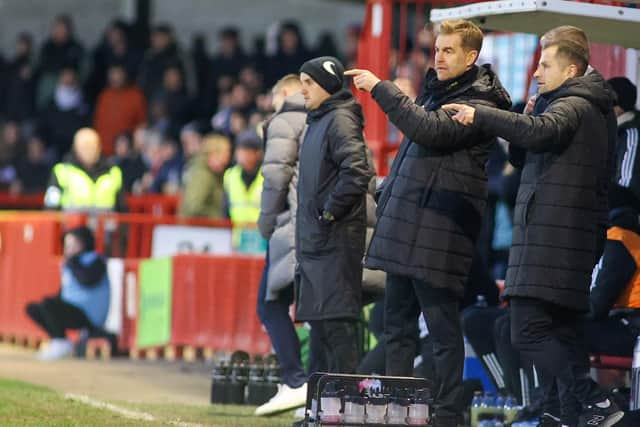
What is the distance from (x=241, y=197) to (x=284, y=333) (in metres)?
5.80

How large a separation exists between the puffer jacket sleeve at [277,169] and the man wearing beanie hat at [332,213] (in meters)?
0.65

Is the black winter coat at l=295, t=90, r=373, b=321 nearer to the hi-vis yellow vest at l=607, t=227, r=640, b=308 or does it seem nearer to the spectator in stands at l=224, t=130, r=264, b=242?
the hi-vis yellow vest at l=607, t=227, r=640, b=308

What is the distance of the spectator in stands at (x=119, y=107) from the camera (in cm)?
2477

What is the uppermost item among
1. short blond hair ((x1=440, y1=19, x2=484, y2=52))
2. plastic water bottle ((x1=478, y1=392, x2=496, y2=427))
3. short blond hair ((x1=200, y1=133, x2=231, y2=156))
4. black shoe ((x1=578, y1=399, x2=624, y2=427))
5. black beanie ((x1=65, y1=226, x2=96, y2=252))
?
short blond hair ((x1=440, y1=19, x2=484, y2=52))

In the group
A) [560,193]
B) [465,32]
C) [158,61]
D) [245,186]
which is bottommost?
[245,186]

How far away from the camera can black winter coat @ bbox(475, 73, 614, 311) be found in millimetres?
8516

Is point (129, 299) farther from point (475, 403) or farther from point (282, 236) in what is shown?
point (475, 403)

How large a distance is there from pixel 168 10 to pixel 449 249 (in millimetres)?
19546

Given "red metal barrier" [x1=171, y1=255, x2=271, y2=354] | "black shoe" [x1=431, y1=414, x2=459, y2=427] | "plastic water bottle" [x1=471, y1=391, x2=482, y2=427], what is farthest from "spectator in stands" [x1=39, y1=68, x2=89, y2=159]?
"black shoe" [x1=431, y1=414, x2=459, y2=427]

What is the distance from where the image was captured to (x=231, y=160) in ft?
64.5

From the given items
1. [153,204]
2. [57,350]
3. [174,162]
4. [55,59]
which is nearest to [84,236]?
[57,350]

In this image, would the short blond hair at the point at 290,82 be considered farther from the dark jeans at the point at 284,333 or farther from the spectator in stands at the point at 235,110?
the spectator in stands at the point at 235,110

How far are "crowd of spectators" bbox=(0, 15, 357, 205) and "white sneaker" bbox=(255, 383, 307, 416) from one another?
10798 mm

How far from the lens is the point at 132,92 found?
81.4 feet
